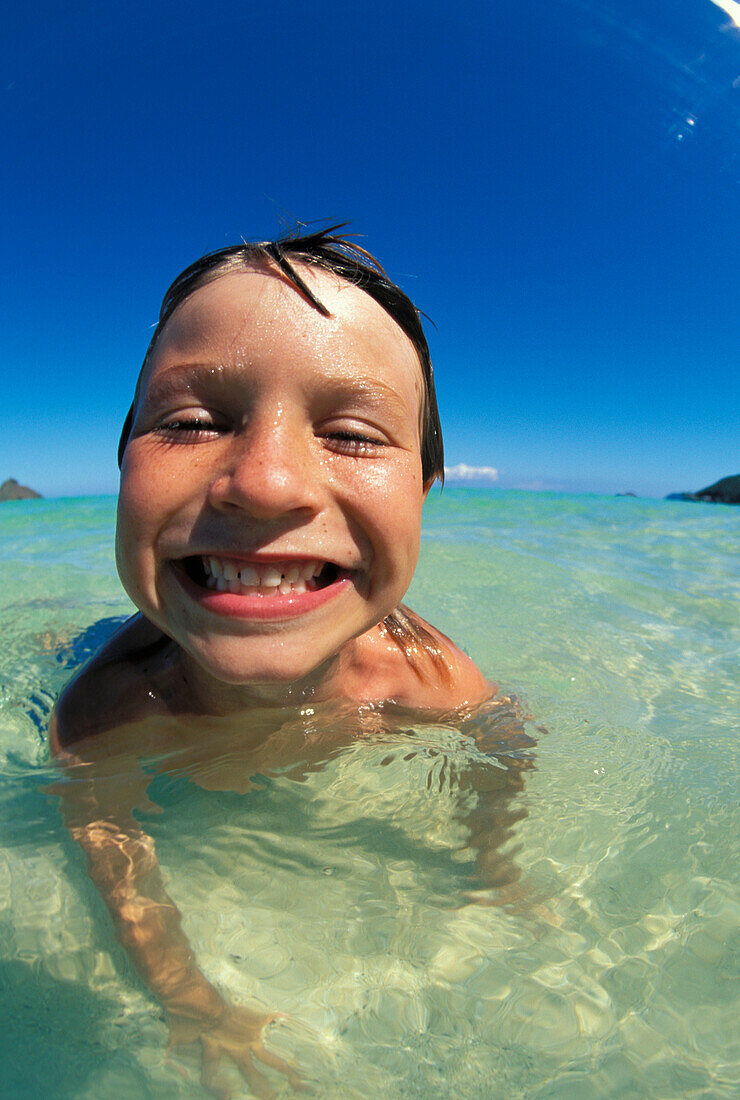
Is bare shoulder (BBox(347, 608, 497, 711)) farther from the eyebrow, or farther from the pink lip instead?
the eyebrow

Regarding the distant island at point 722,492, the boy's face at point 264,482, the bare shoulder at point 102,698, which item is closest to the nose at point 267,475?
the boy's face at point 264,482

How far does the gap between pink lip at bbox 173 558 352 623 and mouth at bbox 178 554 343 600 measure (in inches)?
0.5

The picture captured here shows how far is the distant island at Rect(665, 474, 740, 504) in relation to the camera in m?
20.7

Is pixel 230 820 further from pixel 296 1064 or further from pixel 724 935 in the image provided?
pixel 724 935

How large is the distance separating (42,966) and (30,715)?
1577mm

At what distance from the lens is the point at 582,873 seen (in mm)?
1627

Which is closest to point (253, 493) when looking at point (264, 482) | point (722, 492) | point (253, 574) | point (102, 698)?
point (264, 482)

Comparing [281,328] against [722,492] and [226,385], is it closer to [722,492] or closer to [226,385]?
[226,385]

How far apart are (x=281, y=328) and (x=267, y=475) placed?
41 centimetres

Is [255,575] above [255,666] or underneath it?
above

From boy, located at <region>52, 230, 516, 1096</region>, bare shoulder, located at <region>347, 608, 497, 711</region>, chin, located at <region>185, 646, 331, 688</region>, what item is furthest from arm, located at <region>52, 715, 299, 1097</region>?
bare shoulder, located at <region>347, 608, 497, 711</region>

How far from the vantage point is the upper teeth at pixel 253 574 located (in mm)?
1583

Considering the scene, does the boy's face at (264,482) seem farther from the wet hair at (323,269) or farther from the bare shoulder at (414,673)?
the bare shoulder at (414,673)

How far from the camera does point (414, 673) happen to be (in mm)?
2445
